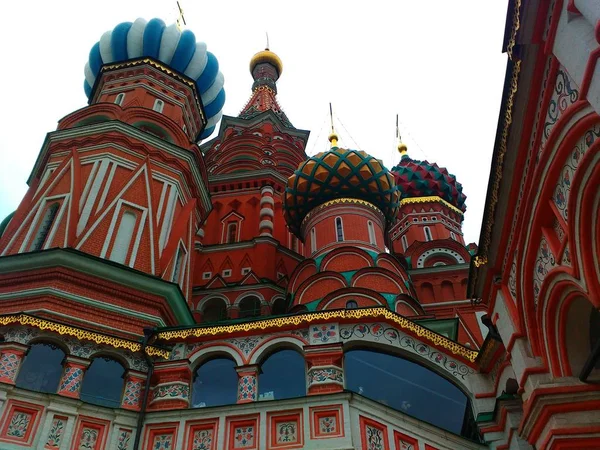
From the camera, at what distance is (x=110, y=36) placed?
16047 millimetres

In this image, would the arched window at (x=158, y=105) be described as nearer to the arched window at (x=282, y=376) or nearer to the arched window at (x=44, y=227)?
the arched window at (x=44, y=227)

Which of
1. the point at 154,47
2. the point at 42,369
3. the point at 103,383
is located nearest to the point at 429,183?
the point at 154,47

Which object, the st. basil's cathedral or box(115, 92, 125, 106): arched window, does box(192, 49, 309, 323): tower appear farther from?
box(115, 92, 125, 106): arched window

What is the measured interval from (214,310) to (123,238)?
4.77 meters

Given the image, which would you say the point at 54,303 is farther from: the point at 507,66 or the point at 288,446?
the point at 507,66

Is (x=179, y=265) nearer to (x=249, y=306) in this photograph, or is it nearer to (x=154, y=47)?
(x=249, y=306)

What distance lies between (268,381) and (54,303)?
3509 mm

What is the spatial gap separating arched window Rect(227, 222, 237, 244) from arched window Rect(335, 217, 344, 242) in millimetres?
4443

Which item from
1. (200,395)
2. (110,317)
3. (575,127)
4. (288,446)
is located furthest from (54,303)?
(575,127)

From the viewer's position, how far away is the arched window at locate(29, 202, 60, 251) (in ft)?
34.2

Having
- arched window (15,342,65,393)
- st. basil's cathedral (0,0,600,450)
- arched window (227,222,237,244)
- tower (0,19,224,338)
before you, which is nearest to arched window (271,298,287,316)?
st. basil's cathedral (0,0,600,450)

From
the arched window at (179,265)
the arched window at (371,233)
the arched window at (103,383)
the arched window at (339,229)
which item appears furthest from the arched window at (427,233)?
the arched window at (103,383)

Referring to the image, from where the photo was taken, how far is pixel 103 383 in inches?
326

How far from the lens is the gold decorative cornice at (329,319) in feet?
28.6
